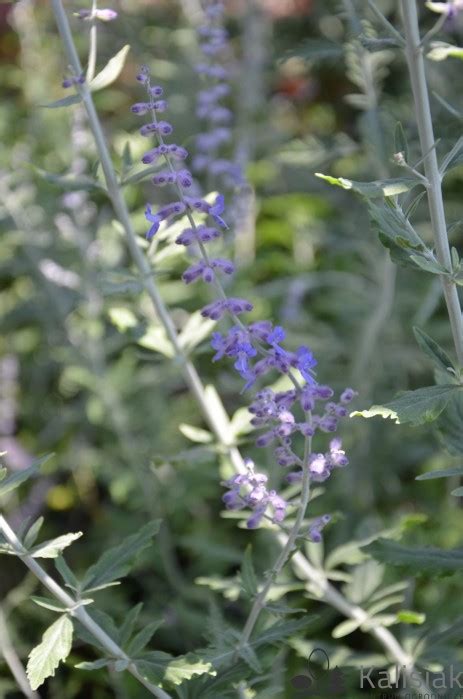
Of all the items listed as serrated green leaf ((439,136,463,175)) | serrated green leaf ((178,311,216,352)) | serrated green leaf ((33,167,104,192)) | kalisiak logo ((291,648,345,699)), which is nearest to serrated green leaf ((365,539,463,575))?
kalisiak logo ((291,648,345,699))

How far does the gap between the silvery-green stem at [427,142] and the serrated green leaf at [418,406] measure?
5.1 inches

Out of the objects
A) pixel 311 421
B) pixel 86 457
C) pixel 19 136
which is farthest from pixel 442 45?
pixel 19 136

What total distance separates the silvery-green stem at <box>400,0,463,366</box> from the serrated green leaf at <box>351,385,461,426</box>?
0.13m

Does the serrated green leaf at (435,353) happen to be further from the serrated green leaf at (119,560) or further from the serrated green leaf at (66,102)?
the serrated green leaf at (66,102)

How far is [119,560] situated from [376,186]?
3.25ft

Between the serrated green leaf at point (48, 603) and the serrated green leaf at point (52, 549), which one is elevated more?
the serrated green leaf at point (52, 549)

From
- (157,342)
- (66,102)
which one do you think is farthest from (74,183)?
(157,342)

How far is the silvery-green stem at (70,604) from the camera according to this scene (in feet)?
5.66

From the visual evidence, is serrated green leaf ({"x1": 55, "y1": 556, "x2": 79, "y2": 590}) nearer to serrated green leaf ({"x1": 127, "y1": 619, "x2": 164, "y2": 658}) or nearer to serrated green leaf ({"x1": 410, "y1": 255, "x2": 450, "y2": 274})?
serrated green leaf ({"x1": 127, "y1": 619, "x2": 164, "y2": 658})

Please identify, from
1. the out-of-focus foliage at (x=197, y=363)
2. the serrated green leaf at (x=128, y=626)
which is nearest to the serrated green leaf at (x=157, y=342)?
the out-of-focus foliage at (x=197, y=363)

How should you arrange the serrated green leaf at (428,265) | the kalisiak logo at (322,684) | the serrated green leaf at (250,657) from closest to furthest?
the serrated green leaf at (428,265) < the serrated green leaf at (250,657) < the kalisiak logo at (322,684)

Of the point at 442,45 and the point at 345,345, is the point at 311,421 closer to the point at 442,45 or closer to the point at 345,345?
the point at 442,45

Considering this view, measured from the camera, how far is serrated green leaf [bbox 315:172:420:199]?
1.54 metres

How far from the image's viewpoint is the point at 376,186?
1.61m
